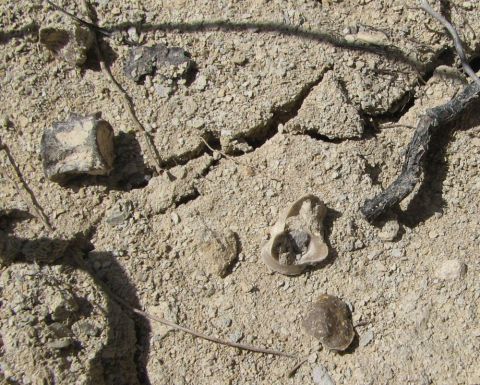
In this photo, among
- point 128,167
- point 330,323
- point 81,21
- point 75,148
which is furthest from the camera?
point 81,21

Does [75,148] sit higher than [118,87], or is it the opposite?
[118,87]

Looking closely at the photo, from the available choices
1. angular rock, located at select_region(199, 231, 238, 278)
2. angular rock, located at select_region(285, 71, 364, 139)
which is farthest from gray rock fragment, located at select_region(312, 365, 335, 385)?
angular rock, located at select_region(285, 71, 364, 139)

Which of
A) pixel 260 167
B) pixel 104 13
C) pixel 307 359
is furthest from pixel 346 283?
pixel 104 13

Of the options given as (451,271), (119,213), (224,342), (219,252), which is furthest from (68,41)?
(451,271)

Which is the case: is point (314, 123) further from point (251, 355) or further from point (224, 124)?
point (251, 355)

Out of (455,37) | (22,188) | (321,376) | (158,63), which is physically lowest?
(321,376)

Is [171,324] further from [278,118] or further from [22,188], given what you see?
[278,118]

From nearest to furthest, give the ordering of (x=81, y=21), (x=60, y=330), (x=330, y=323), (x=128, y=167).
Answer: (x=60, y=330)
(x=330, y=323)
(x=128, y=167)
(x=81, y=21)

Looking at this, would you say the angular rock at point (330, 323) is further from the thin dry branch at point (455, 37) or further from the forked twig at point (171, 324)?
the thin dry branch at point (455, 37)
